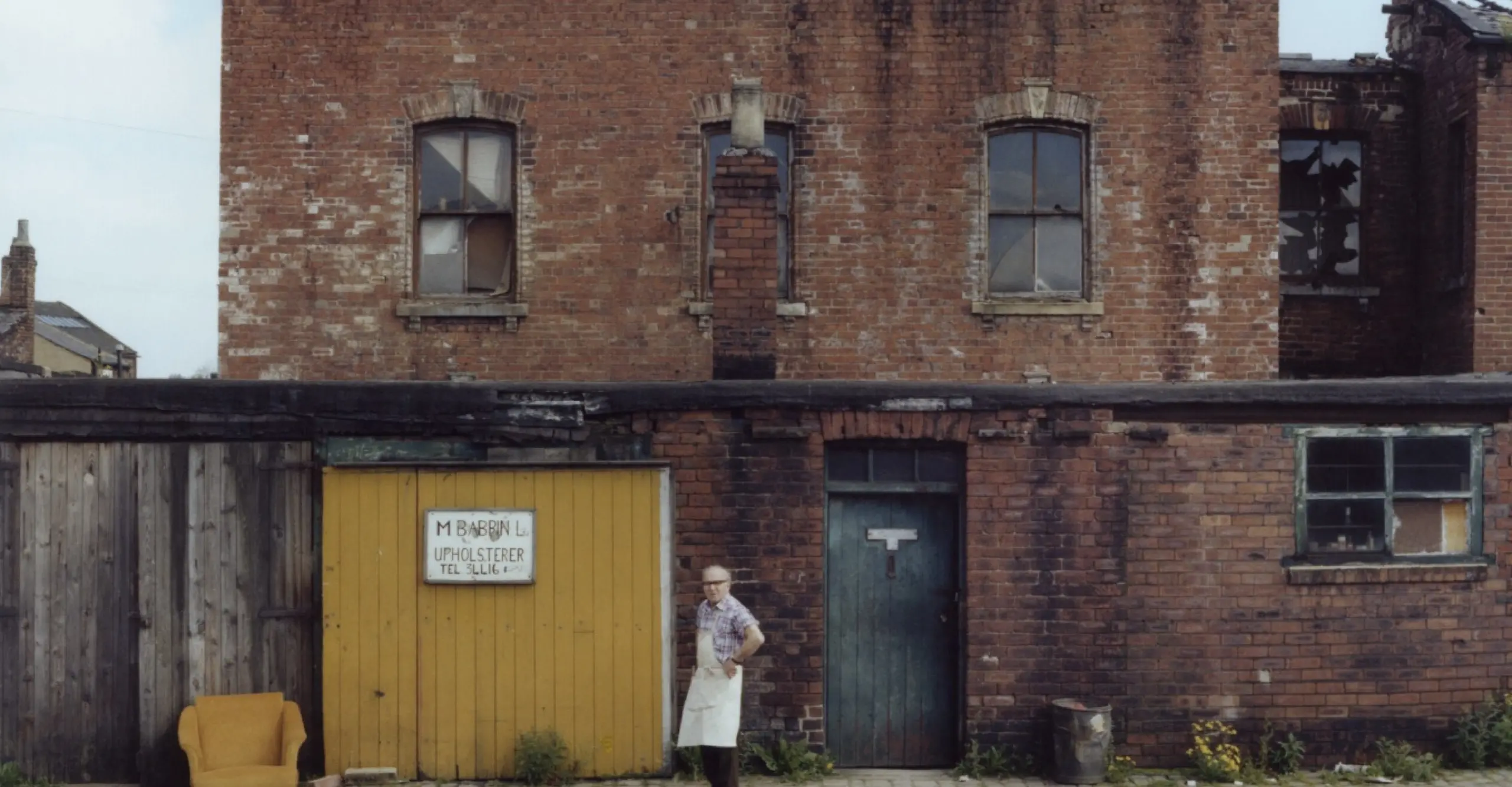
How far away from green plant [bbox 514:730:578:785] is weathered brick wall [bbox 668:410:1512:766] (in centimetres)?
104

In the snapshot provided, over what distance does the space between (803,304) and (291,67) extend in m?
5.68

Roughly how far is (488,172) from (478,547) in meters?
5.35

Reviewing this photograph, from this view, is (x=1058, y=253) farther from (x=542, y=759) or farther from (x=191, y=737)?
(x=191, y=737)

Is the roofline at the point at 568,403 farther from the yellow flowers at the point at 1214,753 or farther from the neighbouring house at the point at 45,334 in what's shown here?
the neighbouring house at the point at 45,334

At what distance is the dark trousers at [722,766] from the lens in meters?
8.45

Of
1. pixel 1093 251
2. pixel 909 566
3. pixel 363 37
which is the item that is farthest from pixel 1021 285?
pixel 363 37

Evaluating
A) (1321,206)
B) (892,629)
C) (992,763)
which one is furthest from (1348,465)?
(1321,206)

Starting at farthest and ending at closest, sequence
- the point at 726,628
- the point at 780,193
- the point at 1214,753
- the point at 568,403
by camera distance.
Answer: the point at 780,193 → the point at 1214,753 → the point at 568,403 → the point at 726,628

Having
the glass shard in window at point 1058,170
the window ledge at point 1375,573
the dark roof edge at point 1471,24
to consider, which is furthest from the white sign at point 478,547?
the dark roof edge at point 1471,24

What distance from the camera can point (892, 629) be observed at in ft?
32.1

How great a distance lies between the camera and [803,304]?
1311cm

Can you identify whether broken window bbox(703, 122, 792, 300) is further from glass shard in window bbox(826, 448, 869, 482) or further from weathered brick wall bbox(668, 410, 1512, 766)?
weathered brick wall bbox(668, 410, 1512, 766)

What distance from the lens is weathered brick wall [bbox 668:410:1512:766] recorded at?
960 cm

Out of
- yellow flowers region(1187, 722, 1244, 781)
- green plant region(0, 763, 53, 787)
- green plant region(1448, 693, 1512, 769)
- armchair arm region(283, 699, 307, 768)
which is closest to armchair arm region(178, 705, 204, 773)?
armchair arm region(283, 699, 307, 768)
